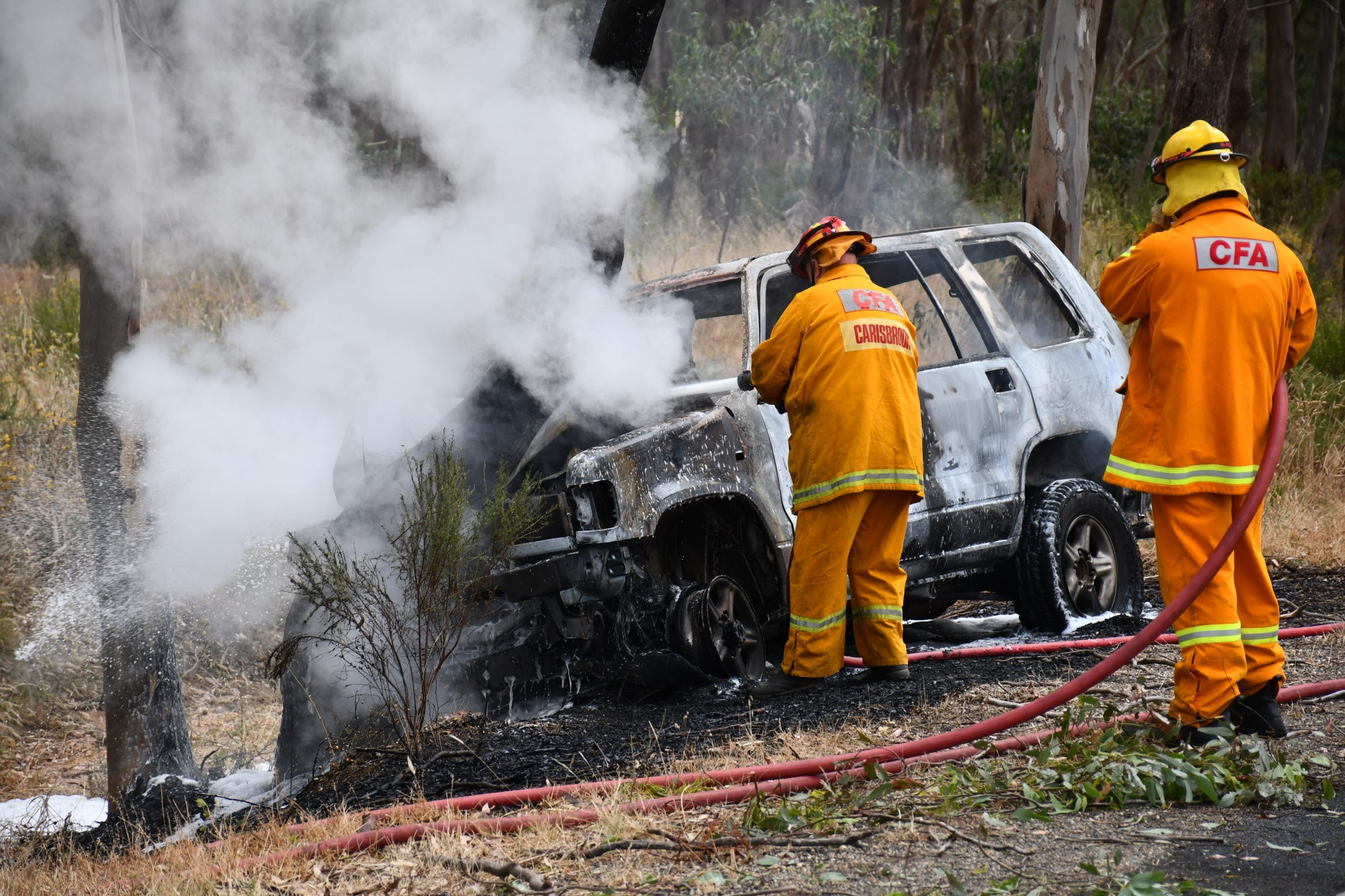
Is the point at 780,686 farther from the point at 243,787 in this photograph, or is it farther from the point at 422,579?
the point at 243,787

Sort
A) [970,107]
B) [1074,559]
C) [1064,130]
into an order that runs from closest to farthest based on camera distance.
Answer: [1074,559] → [1064,130] → [970,107]

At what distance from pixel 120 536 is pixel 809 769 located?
4360mm

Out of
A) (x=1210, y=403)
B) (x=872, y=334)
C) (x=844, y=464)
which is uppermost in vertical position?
(x=872, y=334)

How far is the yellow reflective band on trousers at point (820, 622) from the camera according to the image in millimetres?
5004

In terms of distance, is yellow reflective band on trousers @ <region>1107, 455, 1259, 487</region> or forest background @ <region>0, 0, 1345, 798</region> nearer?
yellow reflective band on trousers @ <region>1107, 455, 1259, 487</region>

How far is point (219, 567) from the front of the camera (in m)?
7.32

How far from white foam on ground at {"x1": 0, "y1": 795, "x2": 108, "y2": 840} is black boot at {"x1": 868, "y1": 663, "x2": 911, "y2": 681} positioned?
3.11 meters

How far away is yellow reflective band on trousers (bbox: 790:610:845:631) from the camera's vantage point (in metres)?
5.00

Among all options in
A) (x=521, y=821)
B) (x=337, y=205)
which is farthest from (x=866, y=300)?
(x=337, y=205)

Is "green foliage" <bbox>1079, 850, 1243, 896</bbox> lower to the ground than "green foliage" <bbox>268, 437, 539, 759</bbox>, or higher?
lower

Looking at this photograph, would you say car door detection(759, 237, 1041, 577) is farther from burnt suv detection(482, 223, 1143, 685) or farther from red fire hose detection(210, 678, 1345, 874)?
red fire hose detection(210, 678, 1345, 874)

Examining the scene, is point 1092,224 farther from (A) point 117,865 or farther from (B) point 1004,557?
(A) point 117,865

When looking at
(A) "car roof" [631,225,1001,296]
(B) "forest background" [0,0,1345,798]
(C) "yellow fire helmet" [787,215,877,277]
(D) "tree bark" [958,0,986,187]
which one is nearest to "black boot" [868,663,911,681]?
(C) "yellow fire helmet" [787,215,877,277]

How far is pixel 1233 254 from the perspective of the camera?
4051 millimetres
